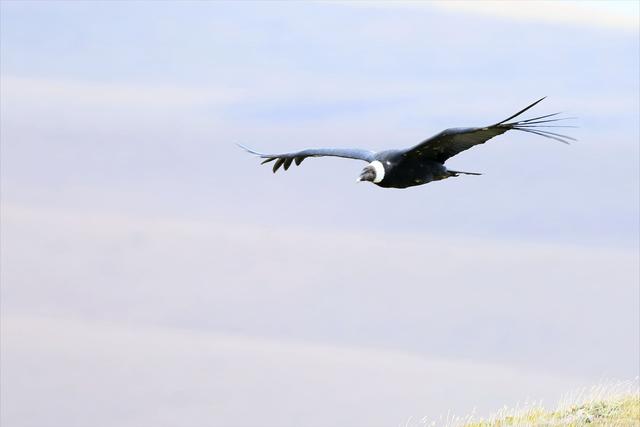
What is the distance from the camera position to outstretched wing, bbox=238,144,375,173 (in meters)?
15.7

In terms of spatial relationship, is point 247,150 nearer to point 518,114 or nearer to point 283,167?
point 283,167

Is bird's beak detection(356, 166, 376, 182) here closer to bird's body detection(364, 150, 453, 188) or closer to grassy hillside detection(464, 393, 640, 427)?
bird's body detection(364, 150, 453, 188)

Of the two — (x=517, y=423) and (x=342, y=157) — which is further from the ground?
(x=342, y=157)

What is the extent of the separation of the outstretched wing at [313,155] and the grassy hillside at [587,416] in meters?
4.24

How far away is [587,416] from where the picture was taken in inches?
716

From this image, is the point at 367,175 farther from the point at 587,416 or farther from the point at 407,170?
the point at 587,416

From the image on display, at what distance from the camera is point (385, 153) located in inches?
594

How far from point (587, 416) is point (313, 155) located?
5.38m

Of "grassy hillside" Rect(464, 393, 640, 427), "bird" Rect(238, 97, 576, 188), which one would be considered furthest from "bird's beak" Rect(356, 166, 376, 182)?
"grassy hillside" Rect(464, 393, 640, 427)

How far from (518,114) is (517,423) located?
6030 mm

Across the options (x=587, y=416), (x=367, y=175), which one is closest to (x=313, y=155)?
(x=367, y=175)

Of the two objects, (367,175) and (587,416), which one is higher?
(367,175)

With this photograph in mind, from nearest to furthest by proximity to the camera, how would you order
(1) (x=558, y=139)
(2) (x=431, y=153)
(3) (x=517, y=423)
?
1. (1) (x=558, y=139)
2. (2) (x=431, y=153)
3. (3) (x=517, y=423)

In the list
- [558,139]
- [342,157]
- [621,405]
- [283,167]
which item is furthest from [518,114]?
[621,405]
